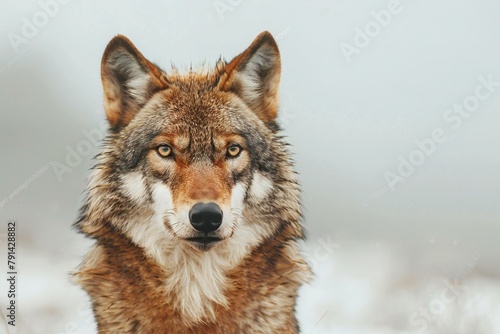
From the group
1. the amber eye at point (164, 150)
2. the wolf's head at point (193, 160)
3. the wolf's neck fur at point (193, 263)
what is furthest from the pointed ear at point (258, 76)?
the wolf's neck fur at point (193, 263)

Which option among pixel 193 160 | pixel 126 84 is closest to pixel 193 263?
pixel 193 160

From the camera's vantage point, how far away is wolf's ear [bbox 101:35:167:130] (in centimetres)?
461

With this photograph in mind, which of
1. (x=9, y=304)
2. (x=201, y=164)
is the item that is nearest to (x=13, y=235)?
(x=9, y=304)

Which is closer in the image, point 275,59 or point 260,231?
point 260,231

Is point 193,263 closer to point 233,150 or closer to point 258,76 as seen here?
point 233,150

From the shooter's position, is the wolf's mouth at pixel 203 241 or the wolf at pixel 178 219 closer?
the wolf's mouth at pixel 203 241

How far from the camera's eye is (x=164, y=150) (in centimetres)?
429

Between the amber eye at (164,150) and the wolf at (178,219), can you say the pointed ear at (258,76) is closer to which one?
the wolf at (178,219)

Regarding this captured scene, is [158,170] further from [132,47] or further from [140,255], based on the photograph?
[132,47]

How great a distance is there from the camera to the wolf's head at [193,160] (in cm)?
414

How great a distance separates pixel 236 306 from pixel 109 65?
194 centimetres

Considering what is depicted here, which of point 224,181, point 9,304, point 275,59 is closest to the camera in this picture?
point 224,181

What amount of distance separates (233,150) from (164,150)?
A: 47cm

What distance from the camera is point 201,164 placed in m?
4.23
